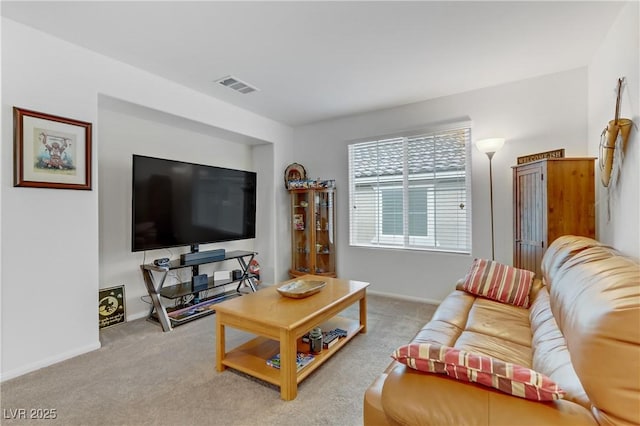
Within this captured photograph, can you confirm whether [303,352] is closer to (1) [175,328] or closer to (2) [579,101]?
(1) [175,328]

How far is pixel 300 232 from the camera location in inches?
176

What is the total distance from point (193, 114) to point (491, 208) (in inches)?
133

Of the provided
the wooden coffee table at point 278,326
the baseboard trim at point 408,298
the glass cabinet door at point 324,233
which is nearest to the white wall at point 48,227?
the wooden coffee table at point 278,326

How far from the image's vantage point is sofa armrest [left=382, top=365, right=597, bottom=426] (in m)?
0.84

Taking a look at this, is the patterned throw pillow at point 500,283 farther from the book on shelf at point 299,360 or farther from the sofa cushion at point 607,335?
the book on shelf at point 299,360

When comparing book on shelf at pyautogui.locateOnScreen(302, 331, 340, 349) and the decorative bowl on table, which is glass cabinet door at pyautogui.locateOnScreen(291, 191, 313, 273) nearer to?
the decorative bowl on table

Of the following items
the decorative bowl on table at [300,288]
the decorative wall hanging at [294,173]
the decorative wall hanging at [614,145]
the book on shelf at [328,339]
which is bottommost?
the book on shelf at [328,339]

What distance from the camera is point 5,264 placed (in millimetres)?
2037

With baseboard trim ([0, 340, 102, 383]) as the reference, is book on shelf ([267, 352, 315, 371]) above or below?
above

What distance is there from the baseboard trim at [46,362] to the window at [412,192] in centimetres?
306

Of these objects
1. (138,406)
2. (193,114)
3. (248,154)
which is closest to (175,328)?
(138,406)

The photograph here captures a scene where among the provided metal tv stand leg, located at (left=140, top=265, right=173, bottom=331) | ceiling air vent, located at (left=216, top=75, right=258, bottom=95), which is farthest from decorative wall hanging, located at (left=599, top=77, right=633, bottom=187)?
metal tv stand leg, located at (left=140, top=265, right=173, bottom=331)

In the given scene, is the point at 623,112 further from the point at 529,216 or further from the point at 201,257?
the point at 201,257

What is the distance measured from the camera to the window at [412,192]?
11.6 feet
